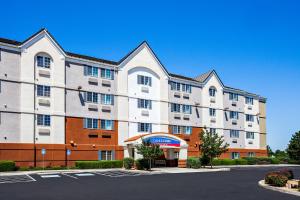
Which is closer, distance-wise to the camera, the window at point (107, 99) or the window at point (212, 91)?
the window at point (107, 99)

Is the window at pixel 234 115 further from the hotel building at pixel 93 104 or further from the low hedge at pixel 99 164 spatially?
the low hedge at pixel 99 164

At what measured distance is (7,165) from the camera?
3625 centimetres

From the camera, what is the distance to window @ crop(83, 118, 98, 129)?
44.0 metres

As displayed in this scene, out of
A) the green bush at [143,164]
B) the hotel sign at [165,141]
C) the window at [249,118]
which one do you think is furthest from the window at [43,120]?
the window at [249,118]

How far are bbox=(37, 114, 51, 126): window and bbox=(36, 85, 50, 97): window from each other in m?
2.31

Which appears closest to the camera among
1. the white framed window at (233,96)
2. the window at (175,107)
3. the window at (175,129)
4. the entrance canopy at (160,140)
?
the entrance canopy at (160,140)

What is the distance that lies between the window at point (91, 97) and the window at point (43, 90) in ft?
15.7

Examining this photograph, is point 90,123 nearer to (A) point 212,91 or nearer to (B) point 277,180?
(A) point 212,91

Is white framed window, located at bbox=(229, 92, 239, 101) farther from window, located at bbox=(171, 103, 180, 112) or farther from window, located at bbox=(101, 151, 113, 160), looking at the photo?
window, located at bbox=(101, 151, 113, 160)

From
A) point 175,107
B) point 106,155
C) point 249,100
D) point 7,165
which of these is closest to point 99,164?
point 106,155

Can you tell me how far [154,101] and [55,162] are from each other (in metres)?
16.4

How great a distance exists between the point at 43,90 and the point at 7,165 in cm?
902

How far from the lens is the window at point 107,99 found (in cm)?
4606

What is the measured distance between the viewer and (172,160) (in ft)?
164
